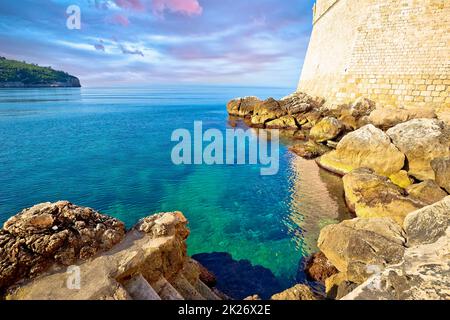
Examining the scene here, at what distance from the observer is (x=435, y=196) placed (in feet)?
26.6

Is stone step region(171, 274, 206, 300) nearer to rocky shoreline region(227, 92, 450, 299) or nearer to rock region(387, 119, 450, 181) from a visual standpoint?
rocky shoreline region(227, 92, 450, 299)

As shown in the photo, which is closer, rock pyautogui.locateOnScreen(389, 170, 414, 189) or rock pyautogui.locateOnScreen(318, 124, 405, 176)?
rock pyautogui.locateOnScreen(389, 170, 414, 189)

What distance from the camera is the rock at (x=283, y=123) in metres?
24.9

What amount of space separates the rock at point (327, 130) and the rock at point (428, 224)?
1200 centimetres

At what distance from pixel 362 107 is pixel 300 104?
23.5 feet

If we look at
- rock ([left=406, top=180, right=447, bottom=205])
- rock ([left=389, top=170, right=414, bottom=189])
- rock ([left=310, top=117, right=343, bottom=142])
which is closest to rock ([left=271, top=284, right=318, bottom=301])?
rock ([left=406, top=180, right=447, bottom=205])

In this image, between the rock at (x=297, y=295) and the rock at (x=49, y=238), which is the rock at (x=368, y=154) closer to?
the rock at (x=297, y=295)

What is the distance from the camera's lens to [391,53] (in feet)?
61.5

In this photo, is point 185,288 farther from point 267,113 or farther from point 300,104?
point 267,113

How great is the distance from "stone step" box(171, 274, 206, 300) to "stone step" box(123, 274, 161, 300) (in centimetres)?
88

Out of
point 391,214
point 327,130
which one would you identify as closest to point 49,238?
point 391,214

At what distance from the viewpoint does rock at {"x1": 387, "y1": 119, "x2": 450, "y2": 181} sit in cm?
1046
